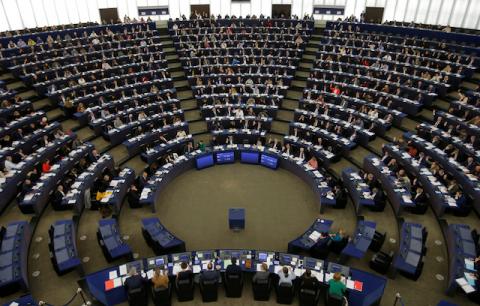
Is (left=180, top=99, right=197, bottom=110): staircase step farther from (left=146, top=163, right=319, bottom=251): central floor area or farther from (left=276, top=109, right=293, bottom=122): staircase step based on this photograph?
(left=146, top=163, right=319, bottom=251): central floor area

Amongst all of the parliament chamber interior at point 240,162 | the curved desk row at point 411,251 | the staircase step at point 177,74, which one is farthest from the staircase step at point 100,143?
the curved desk row at point 411,251

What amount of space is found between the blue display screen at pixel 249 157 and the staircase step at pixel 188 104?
637cm

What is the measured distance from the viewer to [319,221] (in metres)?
14.4

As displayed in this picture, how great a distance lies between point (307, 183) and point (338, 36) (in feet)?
52.9

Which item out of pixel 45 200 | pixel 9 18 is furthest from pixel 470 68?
pixel 9 18

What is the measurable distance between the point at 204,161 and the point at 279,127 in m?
5.72

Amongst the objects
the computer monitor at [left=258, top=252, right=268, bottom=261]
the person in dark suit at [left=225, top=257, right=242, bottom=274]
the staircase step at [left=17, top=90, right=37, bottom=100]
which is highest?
the staircase step at [left=17, top=90, right=37, bottom=100]

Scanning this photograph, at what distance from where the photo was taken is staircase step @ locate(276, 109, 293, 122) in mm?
23459

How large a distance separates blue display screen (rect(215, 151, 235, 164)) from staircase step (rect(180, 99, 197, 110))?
5.90 meters

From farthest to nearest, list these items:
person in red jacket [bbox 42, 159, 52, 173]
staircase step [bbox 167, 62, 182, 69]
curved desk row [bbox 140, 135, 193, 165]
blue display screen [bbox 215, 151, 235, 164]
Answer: staircase step [bbox 167, 62, 182, 69], blue display screen [bbox 215, 151, 235, 164], curved desk row [bbox 140, 135, 193, 165], person in red jacket [bbox 42, 159, 52, 173]

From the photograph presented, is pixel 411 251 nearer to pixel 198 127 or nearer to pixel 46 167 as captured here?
pixel 198 127

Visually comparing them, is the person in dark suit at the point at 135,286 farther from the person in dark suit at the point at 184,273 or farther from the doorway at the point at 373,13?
the doorway at the point at 373,13

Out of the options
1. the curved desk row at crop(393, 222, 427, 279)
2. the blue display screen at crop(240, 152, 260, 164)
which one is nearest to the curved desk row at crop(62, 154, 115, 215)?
the blue display screen at crop(240, 152, 260, 164)

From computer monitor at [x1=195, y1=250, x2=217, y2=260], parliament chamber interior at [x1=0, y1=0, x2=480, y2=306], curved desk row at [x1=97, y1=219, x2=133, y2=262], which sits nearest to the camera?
parliament chamber interior at [x1=0, y1=0, x2=480, y2=306]
